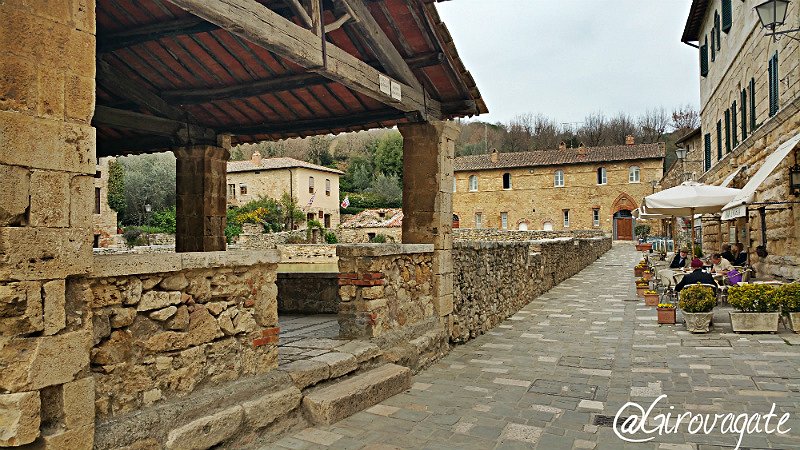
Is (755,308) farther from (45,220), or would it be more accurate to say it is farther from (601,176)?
(601,176)

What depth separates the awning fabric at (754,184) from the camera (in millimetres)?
8523

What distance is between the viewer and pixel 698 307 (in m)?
8.12

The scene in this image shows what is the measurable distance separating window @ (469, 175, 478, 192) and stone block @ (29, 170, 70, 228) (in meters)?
44.8

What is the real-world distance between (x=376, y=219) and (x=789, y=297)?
34298mm

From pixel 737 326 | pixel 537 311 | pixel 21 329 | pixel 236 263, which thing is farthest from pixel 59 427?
pixel 537 311

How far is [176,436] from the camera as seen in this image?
3.36 meters

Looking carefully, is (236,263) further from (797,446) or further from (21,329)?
(797,446)

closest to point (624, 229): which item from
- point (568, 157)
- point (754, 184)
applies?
point (568, 157)

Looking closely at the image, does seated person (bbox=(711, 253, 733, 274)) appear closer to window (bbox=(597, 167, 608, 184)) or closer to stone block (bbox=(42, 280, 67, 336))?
stone block (bbox=(42, 280, 67, 336))

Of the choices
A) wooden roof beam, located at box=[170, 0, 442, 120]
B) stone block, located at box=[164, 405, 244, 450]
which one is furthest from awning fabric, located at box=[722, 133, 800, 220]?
stone block, located at box=[164, 405, 244, 450]

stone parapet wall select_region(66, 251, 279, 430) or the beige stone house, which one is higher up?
the beige stone house

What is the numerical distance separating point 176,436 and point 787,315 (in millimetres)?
8104

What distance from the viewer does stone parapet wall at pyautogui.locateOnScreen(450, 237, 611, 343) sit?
815cm

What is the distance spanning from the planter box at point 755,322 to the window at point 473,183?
3935 centimetres
